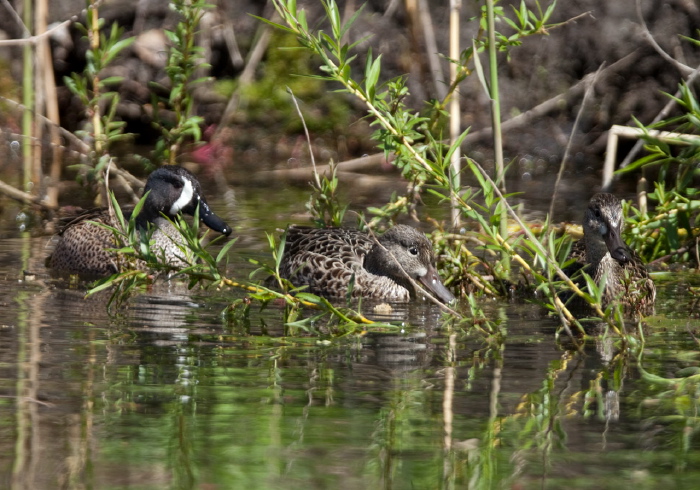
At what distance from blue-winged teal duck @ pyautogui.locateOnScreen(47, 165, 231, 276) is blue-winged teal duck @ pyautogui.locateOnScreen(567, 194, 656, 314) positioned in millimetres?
2392

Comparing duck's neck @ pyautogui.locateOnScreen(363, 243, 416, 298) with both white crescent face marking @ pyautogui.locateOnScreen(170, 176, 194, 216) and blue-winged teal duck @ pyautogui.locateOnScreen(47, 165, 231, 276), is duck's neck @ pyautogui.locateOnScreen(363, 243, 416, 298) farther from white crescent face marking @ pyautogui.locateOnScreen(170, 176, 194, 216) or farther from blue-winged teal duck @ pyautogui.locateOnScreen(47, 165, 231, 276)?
white crescent face marking @ pyautogui.locateOnScreen(170, 176, 194, 216)

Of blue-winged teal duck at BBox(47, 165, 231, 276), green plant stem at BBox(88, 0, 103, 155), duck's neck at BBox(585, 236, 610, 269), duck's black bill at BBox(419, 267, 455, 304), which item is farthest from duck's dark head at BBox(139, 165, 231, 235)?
duck's neck at BBox(585, 236, 610, 269)

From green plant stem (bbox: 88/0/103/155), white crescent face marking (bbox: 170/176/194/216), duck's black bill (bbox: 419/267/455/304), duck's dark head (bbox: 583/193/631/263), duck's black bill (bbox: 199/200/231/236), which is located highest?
green plant stem (bbox: 88/0/103/155)

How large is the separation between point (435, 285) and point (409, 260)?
0.29 m

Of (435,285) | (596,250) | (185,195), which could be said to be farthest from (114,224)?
(596,250)

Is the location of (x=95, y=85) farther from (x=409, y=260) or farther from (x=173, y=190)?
(x=409, y=260)

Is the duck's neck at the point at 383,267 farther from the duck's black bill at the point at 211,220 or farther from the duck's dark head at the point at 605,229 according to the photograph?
the duck's dark head at the point at 605,229

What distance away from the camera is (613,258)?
692cm

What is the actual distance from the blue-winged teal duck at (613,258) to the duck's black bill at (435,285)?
84 centimetres

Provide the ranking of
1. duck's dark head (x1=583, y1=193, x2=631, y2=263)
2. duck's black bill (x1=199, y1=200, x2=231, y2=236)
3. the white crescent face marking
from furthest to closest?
the white crescent face marking → duck's black bill (x1=199, y1=200, x2=231, y2=236) → duck's dark head (x1=583, y1=193, x2=631, y2=263)

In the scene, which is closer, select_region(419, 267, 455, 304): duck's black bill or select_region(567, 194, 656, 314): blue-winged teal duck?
select_region(567, 194, 656, 314): blue-winged teal duck

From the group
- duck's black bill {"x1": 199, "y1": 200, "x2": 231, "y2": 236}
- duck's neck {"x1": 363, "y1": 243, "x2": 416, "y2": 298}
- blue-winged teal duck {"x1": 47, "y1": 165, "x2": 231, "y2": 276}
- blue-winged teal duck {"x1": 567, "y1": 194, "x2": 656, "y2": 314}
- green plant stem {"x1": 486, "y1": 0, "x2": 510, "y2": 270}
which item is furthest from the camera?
duck's black bill {"x1": 199, "y1": 200, "x2": 231, "y2": 236}

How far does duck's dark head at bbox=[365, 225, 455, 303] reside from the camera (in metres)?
7.37

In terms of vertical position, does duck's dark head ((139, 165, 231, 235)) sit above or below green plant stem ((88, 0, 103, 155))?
below
